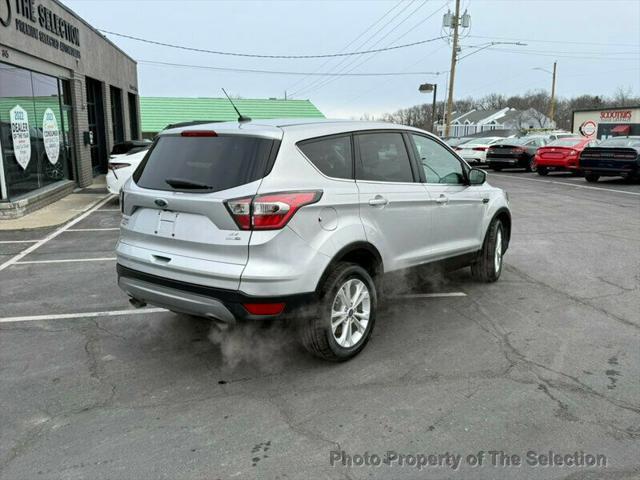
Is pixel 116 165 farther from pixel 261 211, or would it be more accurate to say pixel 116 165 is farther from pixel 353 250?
pixel 261 211

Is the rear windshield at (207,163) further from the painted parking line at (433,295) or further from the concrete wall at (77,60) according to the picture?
the concrete wall at (77,60)

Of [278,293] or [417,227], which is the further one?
[417,227]

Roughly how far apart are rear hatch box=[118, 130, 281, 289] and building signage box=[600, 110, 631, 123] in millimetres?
36766

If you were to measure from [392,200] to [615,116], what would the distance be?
118 ft

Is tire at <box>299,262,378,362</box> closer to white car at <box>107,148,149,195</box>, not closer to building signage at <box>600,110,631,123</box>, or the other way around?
white car at <box>107,148,149,195</box>

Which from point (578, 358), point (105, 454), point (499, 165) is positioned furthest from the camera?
point (499, 165)

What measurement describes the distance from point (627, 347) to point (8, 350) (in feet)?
16.5

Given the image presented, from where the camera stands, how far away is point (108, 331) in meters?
4.87

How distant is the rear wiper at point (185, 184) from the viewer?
3.74 meters

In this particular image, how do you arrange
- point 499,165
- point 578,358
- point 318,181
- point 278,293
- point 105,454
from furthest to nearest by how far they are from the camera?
1. point 499,165
2. point 578,358
3. point 318,181
4. point 278,293
5. point 105,454

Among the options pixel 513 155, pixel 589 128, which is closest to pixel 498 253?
pixel 513 155

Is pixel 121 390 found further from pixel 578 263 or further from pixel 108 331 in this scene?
pixel 578 263

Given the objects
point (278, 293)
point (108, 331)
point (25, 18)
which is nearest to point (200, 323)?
point (108, 331)

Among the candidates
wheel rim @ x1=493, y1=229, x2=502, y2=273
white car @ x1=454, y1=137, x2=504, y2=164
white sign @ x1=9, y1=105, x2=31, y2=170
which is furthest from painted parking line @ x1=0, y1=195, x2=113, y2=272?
white car @ x1=454, y1=137, x2=504, y2=164
